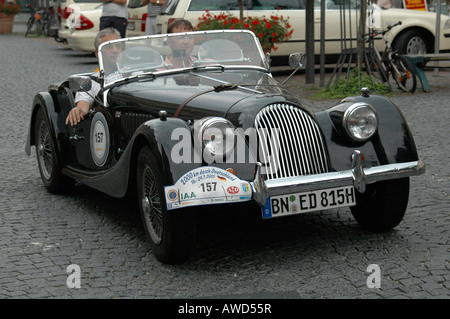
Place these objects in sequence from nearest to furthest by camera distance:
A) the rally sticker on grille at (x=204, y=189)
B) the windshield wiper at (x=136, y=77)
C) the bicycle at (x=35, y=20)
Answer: the rally sticker on grille at (x=204, y=189), the windshield wiper at (x=136, y=77), the bicycle at (x=35, y=20)

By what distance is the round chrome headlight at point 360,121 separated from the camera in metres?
5.56

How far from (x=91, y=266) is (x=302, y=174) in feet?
4.67

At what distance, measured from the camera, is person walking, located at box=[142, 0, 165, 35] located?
16.3m

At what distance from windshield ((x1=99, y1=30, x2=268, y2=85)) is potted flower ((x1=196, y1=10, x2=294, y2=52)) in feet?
25.7

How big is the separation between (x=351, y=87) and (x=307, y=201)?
8180 mm

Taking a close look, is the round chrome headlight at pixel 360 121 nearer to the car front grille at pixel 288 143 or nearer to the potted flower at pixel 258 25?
the car front grille at pixel 288 143

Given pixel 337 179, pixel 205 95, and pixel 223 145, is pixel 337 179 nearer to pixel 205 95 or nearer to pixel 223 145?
pixel 223 145

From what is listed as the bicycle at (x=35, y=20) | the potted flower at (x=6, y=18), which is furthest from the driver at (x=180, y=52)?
the potted flower at (x=6, y=18)

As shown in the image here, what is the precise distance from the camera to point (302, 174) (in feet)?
17.7

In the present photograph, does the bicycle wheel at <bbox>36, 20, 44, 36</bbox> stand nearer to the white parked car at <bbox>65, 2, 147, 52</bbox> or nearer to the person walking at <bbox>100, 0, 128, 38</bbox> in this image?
the white parked car at <bbox>65, 2, 147, 52</bbox>

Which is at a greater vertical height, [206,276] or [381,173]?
[381,173]

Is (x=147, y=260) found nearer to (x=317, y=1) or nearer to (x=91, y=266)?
(x=91, y=266)

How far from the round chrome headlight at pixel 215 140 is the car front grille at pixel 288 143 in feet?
0.76
